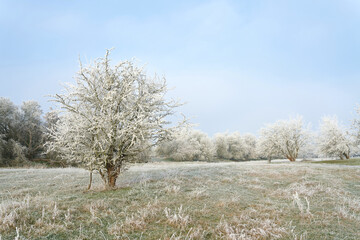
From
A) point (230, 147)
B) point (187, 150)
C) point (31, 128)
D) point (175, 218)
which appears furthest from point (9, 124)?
point (230, 147)

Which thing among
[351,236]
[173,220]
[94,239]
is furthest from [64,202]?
[351,236]

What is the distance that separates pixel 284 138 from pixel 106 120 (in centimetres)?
3386

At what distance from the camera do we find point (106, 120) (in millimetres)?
7887

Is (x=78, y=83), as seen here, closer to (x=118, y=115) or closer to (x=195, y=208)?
(x=118, y=115)

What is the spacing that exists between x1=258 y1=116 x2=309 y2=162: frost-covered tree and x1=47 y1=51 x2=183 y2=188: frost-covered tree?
99.6 feet

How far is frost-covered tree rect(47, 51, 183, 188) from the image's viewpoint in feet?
26.6

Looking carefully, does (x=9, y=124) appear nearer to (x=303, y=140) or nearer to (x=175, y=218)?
(x=175, y=218)

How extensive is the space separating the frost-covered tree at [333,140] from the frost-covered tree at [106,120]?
129 ft

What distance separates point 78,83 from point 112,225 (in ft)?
19.5

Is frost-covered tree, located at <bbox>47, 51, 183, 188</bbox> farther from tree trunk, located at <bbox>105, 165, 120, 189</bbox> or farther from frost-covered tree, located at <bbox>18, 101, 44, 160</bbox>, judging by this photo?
frost-covered tree, located at <bbox>18, 101, 44, 160</bbox>

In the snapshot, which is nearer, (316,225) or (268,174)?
(316,225)

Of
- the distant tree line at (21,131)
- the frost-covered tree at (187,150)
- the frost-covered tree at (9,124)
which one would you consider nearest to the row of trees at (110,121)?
the distant tree line at (21,131)

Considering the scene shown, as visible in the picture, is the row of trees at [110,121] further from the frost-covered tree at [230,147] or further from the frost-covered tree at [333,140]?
the frost-covered tree at [230,147]

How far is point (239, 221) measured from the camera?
17.4 ft
